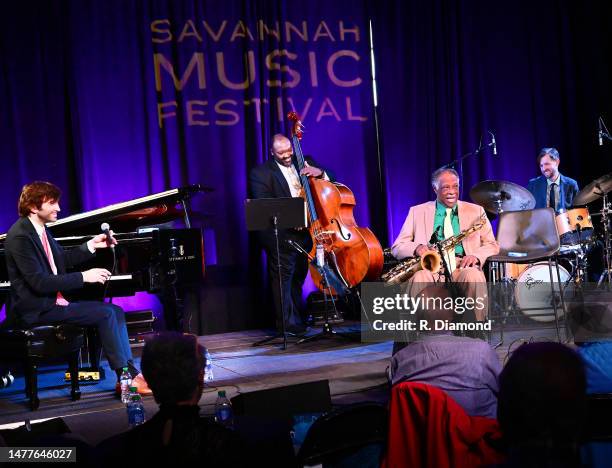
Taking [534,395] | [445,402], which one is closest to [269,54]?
[445,402]

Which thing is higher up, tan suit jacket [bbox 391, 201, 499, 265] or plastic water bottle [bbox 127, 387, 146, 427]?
tan suit jacket [bbox 391, 201, 499, 265]

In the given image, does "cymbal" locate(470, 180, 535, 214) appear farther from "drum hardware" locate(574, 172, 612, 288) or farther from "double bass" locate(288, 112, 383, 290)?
"double bass" locate(288, 112, 383, 290)

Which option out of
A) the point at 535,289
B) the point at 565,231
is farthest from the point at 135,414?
the point at 565,231

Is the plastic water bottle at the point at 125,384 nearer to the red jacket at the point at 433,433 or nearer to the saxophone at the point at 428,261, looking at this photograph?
the saxophone at the point at 428,261

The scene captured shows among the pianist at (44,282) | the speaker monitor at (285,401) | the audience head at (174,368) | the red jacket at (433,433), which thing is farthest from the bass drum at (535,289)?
the audience head at (174,368)

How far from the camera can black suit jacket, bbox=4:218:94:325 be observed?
182 inches

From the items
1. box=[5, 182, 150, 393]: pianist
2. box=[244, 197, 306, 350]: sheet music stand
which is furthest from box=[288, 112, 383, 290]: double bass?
box=[5, 182, 150, 393]: pianist

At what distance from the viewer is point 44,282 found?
15.1 ft

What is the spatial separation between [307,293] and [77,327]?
341cm

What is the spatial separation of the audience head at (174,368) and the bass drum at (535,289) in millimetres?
5287

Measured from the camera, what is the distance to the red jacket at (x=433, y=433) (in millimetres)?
2365

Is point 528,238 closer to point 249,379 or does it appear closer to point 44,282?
point 249,379

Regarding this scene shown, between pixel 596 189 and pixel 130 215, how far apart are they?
4.33 m

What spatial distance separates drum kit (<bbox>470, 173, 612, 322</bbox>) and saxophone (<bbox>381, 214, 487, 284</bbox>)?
80.6 inches
